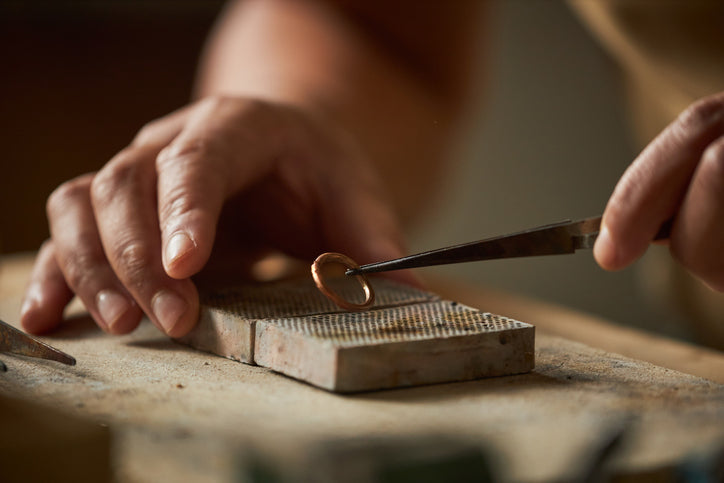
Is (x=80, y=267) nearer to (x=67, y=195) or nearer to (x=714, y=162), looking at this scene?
(x=67, y=195)

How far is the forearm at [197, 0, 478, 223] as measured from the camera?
6.23 feet

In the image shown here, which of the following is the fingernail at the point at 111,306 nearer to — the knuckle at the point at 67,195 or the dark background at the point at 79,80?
the knuckle at the point at 67,195

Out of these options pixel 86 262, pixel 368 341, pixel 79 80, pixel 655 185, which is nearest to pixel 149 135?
pixel 86 262

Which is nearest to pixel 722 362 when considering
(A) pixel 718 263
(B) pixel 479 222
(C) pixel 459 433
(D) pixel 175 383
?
(A) pixel 718 263

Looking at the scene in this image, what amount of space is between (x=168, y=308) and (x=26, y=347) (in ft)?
0.53

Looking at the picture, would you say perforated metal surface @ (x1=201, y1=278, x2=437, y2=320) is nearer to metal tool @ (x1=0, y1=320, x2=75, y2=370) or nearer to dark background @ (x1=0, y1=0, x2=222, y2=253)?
metal tool @ (x1=0, y1=320, x2=75, y2=370)

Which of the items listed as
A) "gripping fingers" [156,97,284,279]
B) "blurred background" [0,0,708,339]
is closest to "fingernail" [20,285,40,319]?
"gripping fingers" [156,97,284,279]

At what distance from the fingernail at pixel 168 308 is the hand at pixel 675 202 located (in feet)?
1.58

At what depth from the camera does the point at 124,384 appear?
0.86 meters

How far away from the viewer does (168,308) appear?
3.33 ft

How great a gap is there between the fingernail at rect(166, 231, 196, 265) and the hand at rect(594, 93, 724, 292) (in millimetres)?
470

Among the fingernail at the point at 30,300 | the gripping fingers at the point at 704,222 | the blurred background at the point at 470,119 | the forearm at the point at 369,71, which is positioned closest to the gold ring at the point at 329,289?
the gripping fingers at the point at 704,222

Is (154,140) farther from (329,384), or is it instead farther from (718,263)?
(718,263)

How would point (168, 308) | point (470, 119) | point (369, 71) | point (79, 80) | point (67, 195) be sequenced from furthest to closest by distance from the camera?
point (79, 80) → point (470, 119) → point (369, 71) → point (67, 195) → point (168, 308)
